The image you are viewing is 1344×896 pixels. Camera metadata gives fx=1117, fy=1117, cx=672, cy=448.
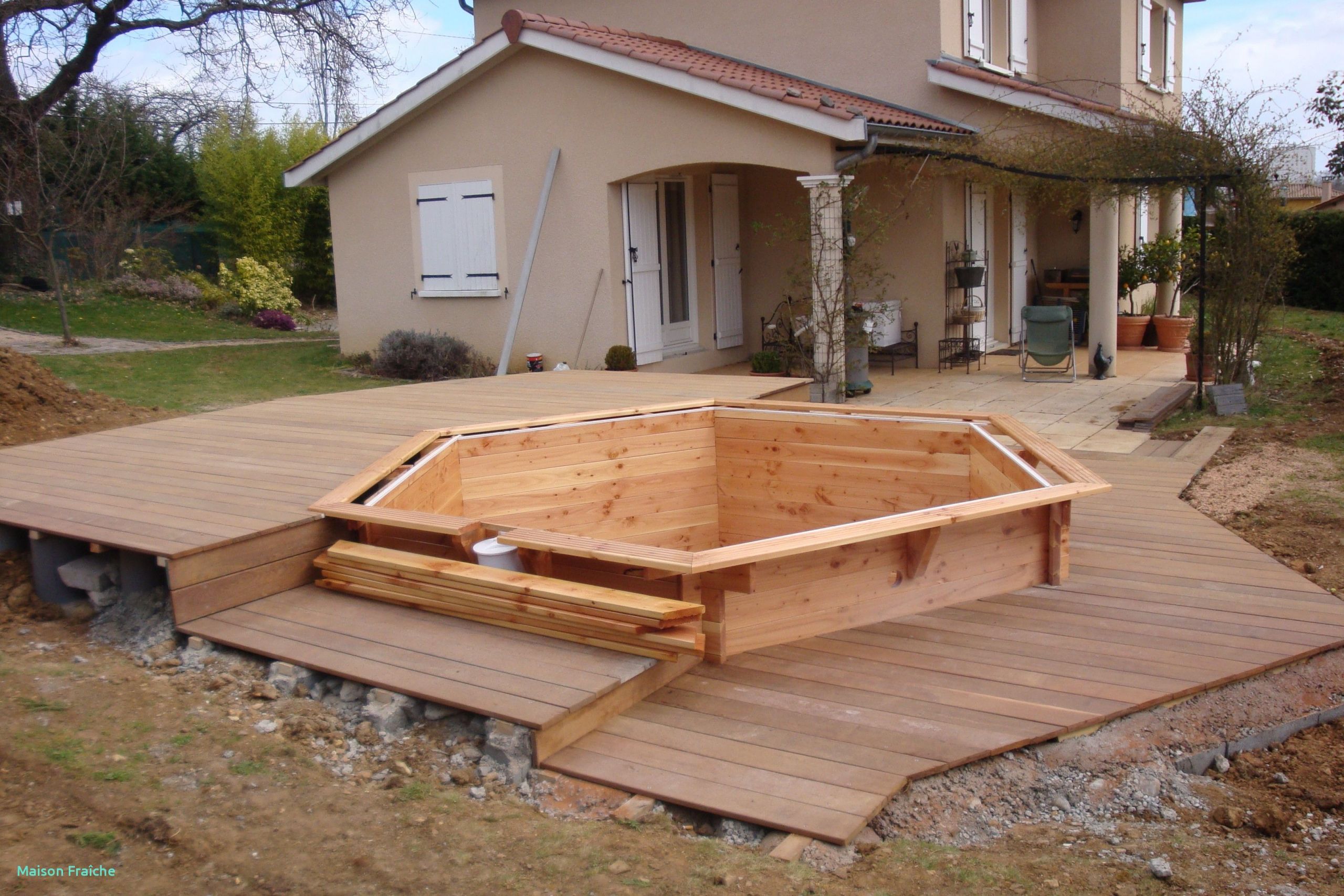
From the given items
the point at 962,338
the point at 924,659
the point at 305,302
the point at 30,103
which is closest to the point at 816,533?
the point at 924,659

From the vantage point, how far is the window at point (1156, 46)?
14.5 metres

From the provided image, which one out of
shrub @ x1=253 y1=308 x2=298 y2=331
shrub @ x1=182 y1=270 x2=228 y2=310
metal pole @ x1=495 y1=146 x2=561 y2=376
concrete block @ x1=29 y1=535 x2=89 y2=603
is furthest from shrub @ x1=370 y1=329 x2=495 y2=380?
shrub @ x1=182 y1=270 x2=228 y2=310

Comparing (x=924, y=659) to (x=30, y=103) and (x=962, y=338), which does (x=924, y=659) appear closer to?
(x=962, y=338)

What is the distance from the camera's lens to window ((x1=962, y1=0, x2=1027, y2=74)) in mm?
11977

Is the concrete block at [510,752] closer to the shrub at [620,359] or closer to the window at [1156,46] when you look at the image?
the shrub at [620,359]

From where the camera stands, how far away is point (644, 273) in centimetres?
1115

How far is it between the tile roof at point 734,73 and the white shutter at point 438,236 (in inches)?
73.7

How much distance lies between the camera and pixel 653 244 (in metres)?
11.3

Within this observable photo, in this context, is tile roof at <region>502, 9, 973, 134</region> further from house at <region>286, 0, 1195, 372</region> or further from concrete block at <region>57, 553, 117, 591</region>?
concrete block at <region>57, 553, 117, 591</region>

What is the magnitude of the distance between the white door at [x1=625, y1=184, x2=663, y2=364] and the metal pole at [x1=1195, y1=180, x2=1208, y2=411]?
492 centimetres

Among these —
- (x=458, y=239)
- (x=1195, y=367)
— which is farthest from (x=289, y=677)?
(x=1195, y=367)

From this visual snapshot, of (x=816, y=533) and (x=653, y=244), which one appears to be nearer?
(x=816, y=533)

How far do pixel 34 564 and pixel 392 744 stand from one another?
84.8 inches

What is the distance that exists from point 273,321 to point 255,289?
1.40m
